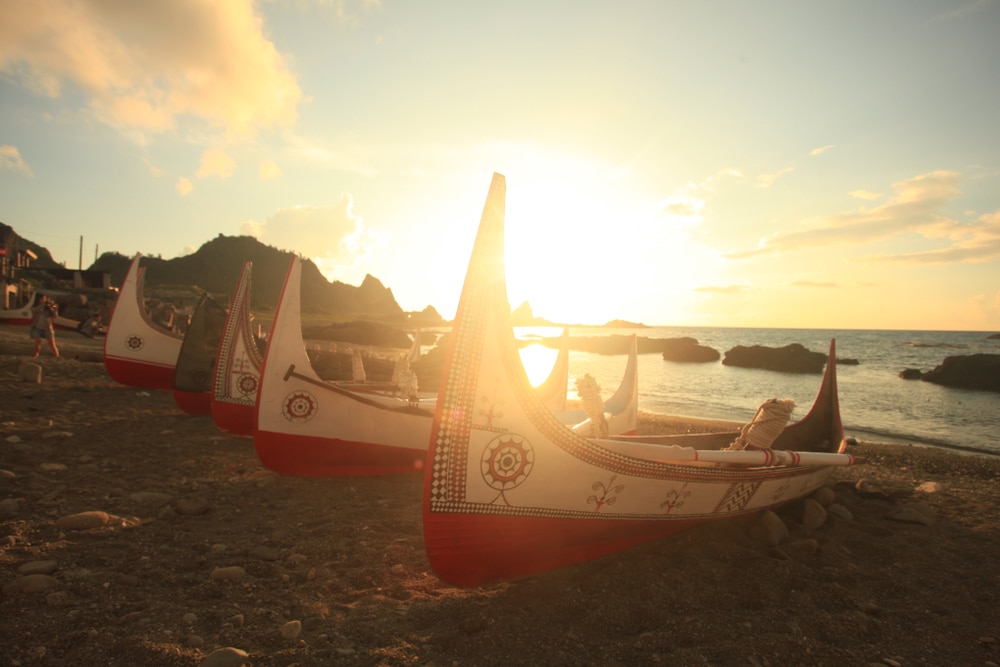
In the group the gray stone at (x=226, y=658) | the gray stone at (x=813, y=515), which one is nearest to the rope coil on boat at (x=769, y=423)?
the gray stone at (x=813, y=515)

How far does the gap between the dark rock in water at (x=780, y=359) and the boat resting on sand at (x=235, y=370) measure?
43.2 metres

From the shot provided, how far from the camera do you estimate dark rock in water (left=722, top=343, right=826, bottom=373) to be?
4175 cm

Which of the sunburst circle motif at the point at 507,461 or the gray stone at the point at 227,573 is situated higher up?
the sunburst circle motif at the point at 507,461

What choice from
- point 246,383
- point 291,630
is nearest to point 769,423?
point 291,630

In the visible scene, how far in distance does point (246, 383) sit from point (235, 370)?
0.30 meters

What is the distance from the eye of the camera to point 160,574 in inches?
177

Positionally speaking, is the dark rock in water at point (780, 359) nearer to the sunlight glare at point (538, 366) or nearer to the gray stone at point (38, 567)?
the sunlight glare at point (538, 366)

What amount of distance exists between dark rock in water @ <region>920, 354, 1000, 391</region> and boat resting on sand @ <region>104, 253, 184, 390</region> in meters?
42.0

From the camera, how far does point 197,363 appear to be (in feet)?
36.8

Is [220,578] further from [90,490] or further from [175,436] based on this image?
[175,436]

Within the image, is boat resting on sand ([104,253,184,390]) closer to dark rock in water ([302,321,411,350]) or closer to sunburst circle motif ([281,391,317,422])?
sunburst circle motif ([281,391,317,422])

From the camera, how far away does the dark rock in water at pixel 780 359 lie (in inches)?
1644

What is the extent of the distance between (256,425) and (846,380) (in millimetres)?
41202

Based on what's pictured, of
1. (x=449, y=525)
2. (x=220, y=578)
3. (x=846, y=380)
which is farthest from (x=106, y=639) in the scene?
(x=846, y=380)
